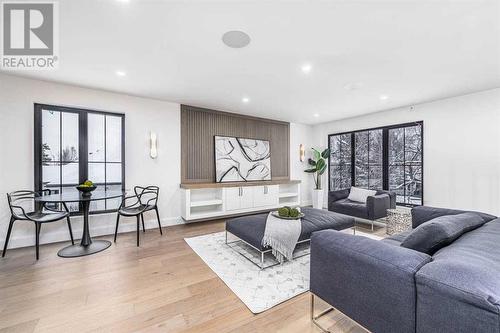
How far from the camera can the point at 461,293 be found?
93 centimetres

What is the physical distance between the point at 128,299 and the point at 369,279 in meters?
2.02

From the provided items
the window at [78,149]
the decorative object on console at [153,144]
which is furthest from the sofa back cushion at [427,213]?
the window at [78,149]

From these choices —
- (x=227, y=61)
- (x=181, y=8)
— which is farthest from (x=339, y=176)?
(x=181, y=8)

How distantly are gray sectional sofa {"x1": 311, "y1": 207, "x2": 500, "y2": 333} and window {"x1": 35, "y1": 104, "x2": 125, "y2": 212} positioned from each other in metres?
3.73

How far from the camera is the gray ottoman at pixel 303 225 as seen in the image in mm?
2572

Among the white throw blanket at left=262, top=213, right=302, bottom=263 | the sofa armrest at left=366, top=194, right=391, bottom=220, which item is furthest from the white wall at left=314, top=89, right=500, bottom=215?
the white throw blanket at left=262, top=213, right=302, bottom=263

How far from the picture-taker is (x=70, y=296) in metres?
2.00

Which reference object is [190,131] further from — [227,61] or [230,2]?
[230,2]

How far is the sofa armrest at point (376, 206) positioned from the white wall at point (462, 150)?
3.38 ft

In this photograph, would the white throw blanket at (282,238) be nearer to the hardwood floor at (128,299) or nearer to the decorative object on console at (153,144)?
the hardwood floor at (128,299)

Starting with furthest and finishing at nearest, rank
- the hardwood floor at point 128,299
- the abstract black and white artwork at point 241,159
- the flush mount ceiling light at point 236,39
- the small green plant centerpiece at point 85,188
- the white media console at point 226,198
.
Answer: the abstract black and white artwork at point 241,159 < the white media console at point 226,198 < the small green plant centerpiece at point 85,188 < the flush mount ceiling light at point 236,39 < the hardwood floor at point 128,299

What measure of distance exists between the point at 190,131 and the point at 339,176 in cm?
425

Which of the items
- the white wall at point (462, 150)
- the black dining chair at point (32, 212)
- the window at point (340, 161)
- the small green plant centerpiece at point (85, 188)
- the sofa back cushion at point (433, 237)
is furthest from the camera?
the window at point (340, 161)

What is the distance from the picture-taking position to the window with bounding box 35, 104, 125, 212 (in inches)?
131
